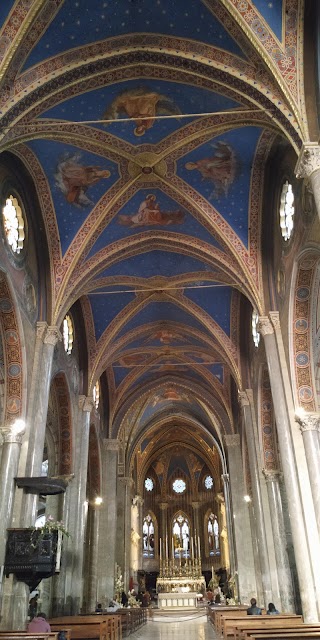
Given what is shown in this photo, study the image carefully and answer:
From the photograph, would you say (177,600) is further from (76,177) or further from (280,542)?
(76,177)

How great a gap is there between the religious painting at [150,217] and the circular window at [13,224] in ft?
11.3

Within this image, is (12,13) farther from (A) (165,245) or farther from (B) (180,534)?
(B) (180,534)

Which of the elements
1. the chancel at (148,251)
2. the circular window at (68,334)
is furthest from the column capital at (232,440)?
the circular window at (68,334)

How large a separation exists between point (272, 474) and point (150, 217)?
33.4ft

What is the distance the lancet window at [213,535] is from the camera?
43.6 metres

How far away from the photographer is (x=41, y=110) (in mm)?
12922

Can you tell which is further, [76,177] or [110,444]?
[110,444]

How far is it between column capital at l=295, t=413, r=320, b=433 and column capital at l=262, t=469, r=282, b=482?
20.1ft

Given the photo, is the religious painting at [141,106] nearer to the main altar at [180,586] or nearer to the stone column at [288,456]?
the stone column at [288,456]

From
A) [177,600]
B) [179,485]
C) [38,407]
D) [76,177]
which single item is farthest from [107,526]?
[179,485]

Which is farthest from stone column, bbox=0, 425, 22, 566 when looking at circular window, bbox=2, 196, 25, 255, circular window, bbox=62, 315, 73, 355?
circular window, bbox=62, 315, 73, 355

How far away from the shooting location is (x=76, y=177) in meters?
16.0

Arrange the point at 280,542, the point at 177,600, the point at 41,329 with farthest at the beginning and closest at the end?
the point at 177,600 → the point at 280,542 → the point at 41,329

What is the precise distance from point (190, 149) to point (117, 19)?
13.9 feet
